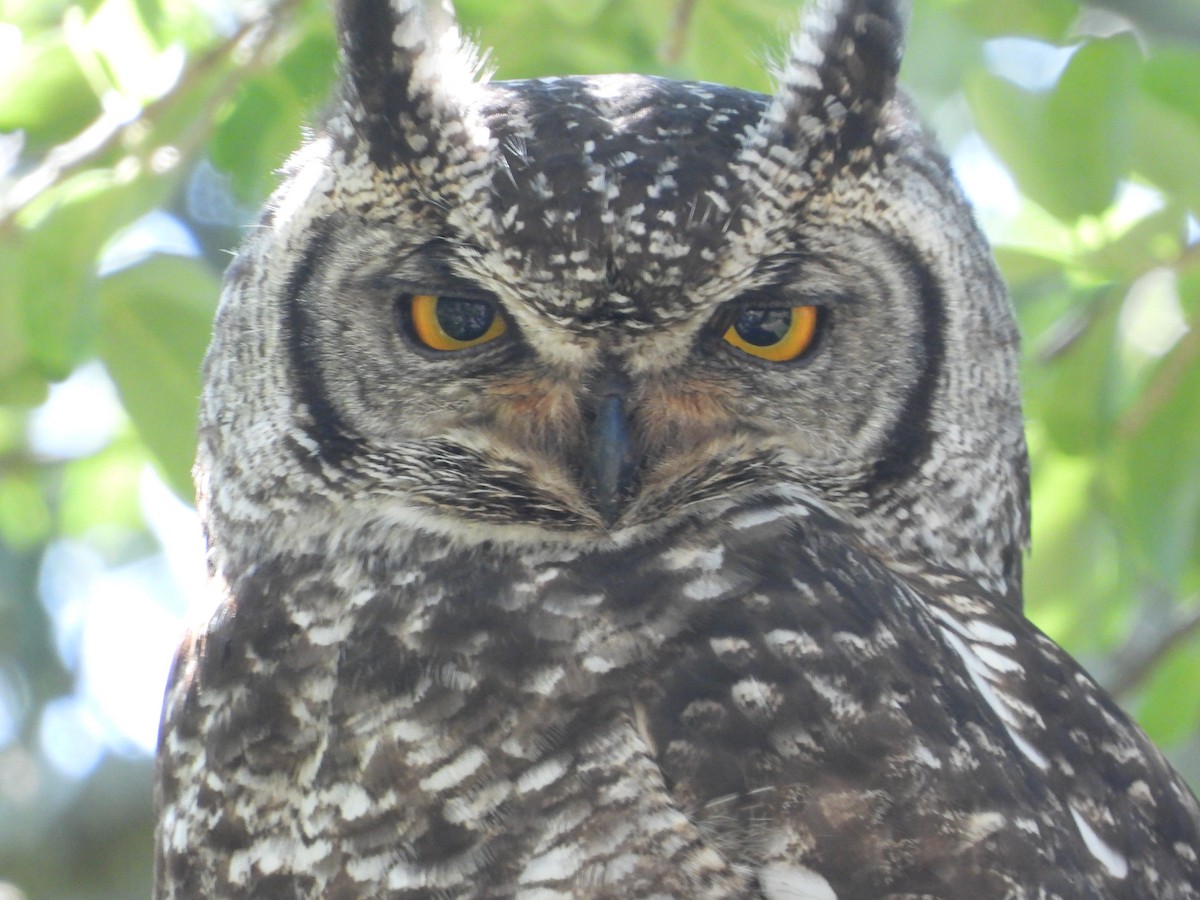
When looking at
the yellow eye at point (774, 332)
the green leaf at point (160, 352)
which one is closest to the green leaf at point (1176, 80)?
the yellow eye at point (774, 332)

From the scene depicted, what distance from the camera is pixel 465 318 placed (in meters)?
1.99

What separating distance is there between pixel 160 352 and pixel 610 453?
928 millimetres

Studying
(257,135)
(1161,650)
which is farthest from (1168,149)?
(257,135)

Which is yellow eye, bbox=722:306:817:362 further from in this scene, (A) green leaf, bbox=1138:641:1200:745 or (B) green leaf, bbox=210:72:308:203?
(A) green leaf, bbox=1138:641:1200:745

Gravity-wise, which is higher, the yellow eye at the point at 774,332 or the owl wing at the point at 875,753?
the yellow eye at the point at 774,332

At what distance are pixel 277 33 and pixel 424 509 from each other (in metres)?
1.04

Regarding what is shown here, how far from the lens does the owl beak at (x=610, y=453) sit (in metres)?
1.91

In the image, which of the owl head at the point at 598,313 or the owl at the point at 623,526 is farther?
the owl head at the point at 598,313

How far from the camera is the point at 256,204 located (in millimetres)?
2631

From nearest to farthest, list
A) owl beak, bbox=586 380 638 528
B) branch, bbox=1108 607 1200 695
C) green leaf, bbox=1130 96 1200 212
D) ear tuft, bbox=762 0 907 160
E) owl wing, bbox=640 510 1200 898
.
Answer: owl wing, bbox=640 510 1200 898 → owl beak, bbox=586 380 638 528 → ear tuft, bbox=762 0 907 160 → green leaf, bbox=1130 96 1200 212 → branch, bbox=1108 607 1200 695

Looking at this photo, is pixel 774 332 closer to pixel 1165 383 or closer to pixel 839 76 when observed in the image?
pixel 839 76

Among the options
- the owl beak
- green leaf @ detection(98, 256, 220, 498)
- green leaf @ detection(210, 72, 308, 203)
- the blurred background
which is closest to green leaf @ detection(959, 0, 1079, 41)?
the blurred background

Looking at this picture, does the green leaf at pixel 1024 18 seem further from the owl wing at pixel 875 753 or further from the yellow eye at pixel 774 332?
the owl wing at pixel 875 753

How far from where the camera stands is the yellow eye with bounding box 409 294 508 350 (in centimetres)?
199
